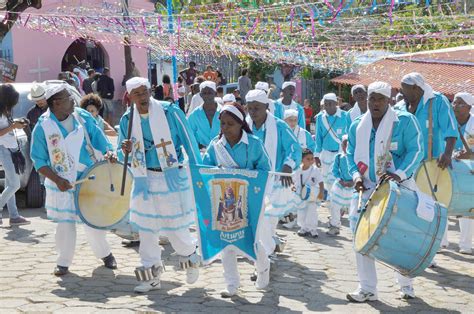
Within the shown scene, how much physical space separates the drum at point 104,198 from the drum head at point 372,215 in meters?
2.24

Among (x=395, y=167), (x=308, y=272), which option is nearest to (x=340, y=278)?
(x=308, y=272)

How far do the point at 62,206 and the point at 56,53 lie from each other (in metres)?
19.0

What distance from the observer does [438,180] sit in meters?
8.33

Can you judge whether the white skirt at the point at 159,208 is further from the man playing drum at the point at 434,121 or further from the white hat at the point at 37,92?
the man playing drum at the point at 434,121

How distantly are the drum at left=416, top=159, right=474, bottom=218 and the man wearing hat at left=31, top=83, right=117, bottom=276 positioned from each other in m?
3.05

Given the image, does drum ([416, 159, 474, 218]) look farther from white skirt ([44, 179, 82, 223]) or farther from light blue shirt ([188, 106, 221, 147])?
→ white skirt ([44, 179, 82, 223])

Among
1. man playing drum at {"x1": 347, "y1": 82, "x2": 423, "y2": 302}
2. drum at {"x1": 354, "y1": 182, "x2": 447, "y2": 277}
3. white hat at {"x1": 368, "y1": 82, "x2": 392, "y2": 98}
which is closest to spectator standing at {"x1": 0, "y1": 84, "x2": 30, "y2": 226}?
man playing drum at {"x1": 347, "y1": 82, "x2": 423, "y2": 302}

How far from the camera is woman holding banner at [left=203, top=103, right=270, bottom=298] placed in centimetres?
707

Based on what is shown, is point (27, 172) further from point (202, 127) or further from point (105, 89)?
point (105, 89)

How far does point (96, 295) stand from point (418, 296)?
9.06ft

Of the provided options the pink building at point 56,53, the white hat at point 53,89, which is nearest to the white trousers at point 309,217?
the white hat at point 53,89

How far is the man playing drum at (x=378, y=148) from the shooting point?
23.2 feet

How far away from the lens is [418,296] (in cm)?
744

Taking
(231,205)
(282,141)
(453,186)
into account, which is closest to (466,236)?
(453,186)
